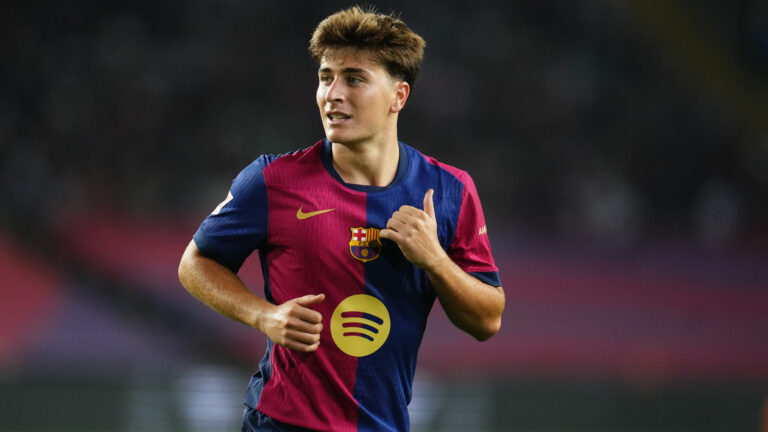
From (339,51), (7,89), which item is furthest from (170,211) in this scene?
(339,51)

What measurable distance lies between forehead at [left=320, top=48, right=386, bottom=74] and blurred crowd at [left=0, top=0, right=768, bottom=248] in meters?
8.96

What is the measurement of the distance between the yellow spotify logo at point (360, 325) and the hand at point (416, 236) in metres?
0.25

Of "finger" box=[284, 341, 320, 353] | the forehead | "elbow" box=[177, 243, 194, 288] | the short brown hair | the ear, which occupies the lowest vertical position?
"finger" box=[284, 341, 320, 353]

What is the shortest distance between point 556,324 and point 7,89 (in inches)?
311

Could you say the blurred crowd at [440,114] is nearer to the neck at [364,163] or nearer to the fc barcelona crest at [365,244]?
the neck at [364,163]

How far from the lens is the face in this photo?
3.20m

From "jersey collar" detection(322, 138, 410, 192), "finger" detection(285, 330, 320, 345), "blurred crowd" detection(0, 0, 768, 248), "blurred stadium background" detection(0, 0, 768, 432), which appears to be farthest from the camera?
"blurred crowd" detection(0, 0, 768, 248)

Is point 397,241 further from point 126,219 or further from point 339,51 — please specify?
point 126,219

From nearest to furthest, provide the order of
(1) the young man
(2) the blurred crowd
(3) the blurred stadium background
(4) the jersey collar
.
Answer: (1) the young man → (4) the jersey collar → (3) the blurred stadium background → (2) the blurred crowd

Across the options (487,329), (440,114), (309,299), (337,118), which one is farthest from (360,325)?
(440,114)

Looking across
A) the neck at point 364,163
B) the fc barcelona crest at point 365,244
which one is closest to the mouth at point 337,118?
the neck at point 364,163

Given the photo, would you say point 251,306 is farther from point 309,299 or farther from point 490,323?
point 490,323

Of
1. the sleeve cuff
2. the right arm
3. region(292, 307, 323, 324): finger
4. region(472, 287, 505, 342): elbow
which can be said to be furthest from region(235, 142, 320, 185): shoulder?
region(472, 287, 505, 342): elbow

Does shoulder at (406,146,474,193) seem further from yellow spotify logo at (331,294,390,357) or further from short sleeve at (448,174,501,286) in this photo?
yellow spotify logo at (331,294,390,357)
